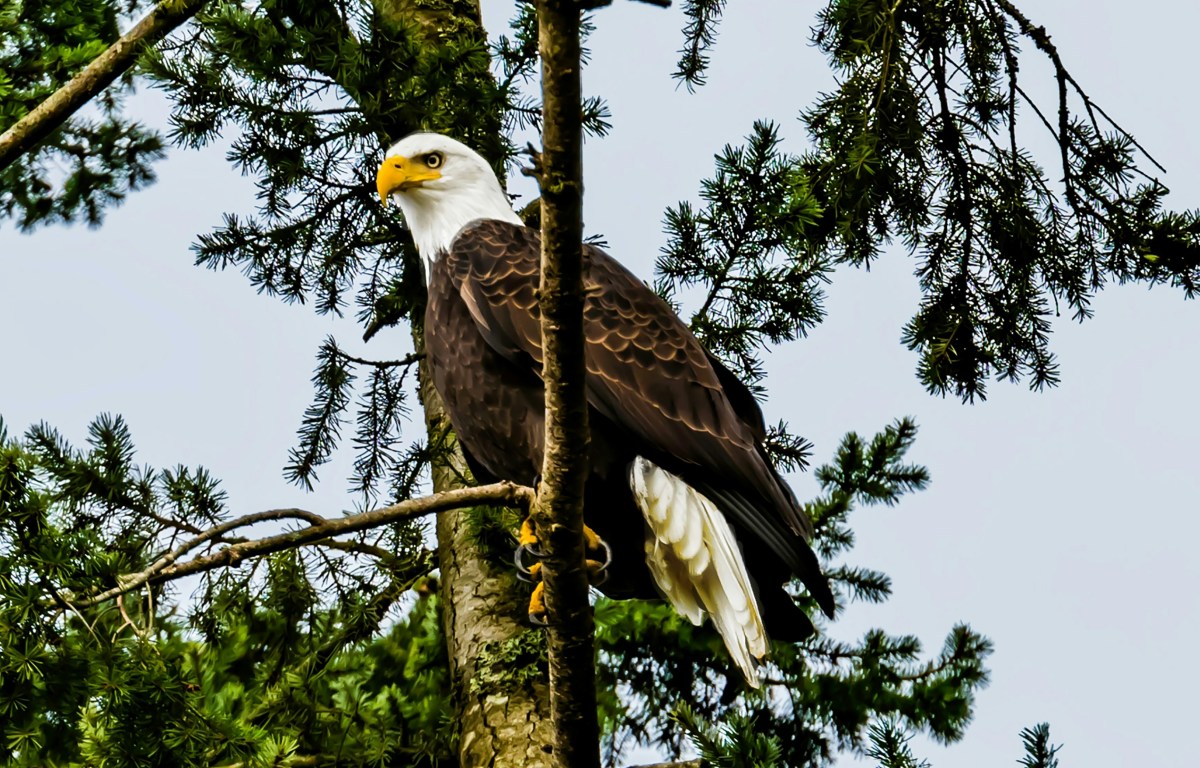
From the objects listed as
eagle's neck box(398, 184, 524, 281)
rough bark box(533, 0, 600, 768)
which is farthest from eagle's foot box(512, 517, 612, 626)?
eagle's neck box(398, 184, 524, 281)

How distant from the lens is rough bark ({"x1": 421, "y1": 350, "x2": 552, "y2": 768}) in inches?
139

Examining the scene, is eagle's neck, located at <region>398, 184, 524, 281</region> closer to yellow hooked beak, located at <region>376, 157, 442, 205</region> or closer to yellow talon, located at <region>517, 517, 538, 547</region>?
yellow hooked beak, located at <region>376, 157, 442, 205</region>

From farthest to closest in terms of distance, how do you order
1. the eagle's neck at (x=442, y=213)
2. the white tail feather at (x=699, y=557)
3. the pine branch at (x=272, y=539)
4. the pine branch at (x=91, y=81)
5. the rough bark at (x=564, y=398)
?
the eagle's neck at (x=442, y=213) → the pine branch at (x=91, y=81) → the white tail feather at (x=699, y=557) → the pine branch at (x=272, y=539) → the rough bark at (x=564, y=398)

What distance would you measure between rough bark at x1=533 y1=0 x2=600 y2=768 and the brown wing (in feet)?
2.20

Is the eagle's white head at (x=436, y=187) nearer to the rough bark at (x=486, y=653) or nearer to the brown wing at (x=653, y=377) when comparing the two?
the brown wing at (x=653, y=377)

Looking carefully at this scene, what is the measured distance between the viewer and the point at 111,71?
3.82m

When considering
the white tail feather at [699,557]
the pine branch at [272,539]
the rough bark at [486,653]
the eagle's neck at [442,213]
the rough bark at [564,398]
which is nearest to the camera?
the rough bark at [564,398]

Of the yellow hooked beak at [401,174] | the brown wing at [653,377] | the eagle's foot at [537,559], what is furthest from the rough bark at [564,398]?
the yellow hooked beak at [401,174]

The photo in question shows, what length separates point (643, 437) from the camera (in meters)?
3.40

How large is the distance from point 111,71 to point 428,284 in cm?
108

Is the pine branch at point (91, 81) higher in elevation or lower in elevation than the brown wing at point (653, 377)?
higher

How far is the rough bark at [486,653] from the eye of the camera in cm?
353

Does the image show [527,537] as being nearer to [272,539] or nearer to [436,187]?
[272,539]

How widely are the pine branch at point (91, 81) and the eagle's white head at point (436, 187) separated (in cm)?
71
